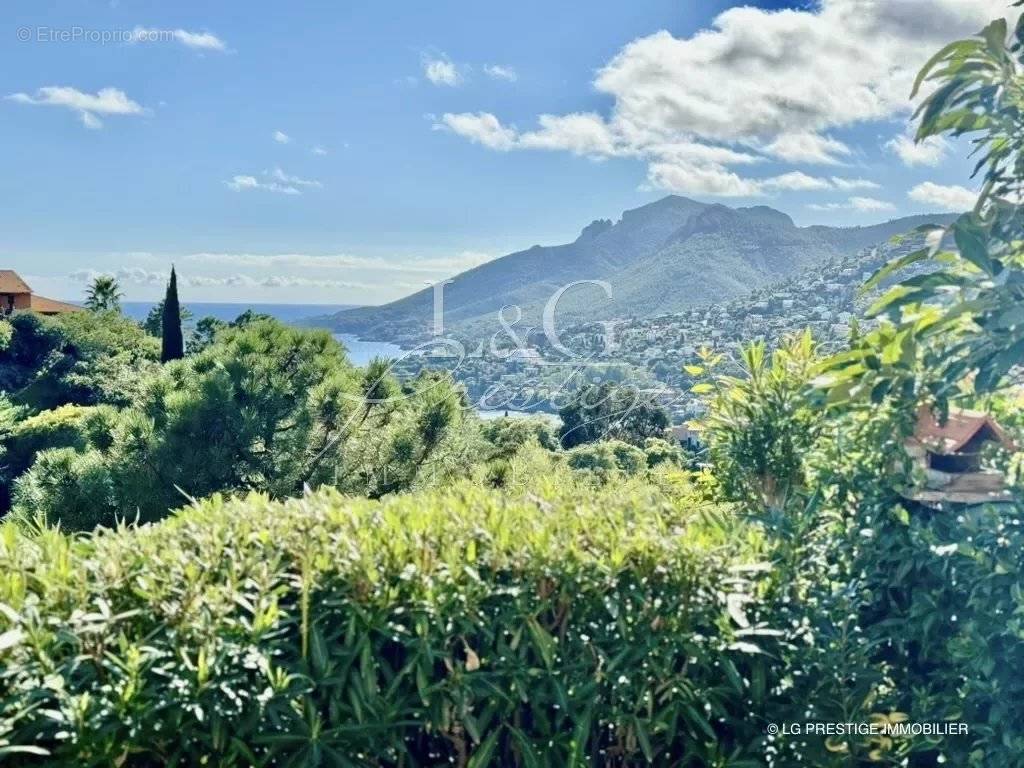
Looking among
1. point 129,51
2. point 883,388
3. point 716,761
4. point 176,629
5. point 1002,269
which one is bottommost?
point 716,761

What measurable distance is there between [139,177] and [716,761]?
53169 mm

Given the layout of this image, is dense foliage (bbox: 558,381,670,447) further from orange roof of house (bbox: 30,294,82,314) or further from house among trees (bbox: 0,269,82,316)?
orange roof of house (bbox: 30,294,82,314)

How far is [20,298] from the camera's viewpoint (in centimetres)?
3747

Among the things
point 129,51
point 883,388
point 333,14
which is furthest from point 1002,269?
point 129,51

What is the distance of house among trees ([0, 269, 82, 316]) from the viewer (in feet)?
118

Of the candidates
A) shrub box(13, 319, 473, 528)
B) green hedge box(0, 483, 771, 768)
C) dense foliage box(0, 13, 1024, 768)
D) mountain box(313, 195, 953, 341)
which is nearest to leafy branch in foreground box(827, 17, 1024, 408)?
dense foliage box(0, 13, 1024, 768)

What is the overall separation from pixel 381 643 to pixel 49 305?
4502 cm

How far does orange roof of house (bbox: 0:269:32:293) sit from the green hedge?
4202 cm

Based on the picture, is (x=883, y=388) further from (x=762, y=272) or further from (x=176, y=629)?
(x=762, y=272)

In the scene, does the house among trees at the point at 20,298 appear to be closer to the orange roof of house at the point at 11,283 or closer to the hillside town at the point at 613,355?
the orange roof of house at the point at 11,283

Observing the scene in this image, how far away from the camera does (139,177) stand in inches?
1852

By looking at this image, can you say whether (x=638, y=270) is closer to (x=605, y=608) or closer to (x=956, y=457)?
(x=956, y=457)

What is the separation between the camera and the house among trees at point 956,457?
1.31 meters

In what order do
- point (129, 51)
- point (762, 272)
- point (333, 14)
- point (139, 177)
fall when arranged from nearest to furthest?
1. point (333, 14)
2. point (129, 51)
3. point (762, 272)
4. point (139, 177)
